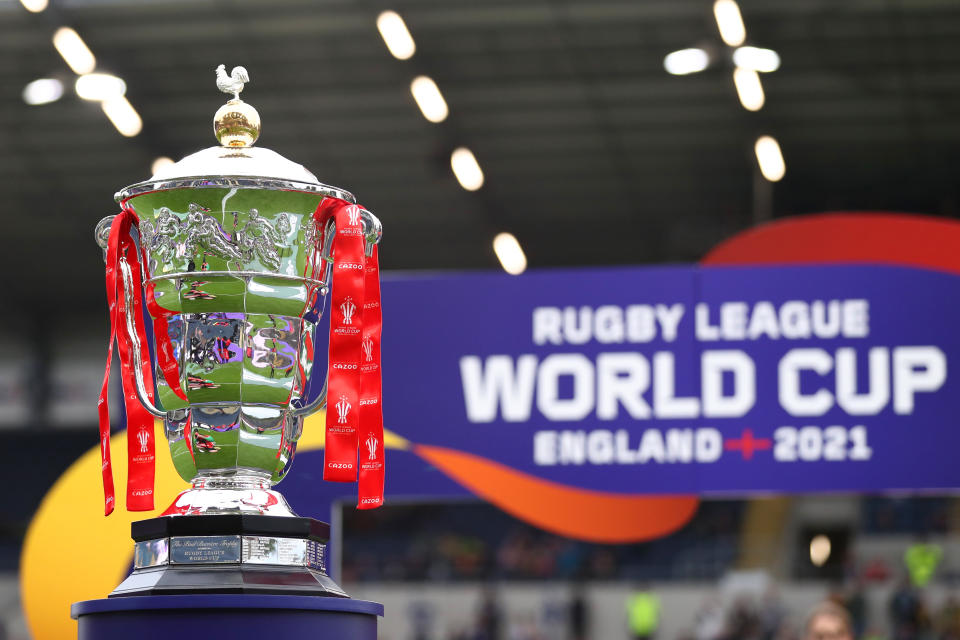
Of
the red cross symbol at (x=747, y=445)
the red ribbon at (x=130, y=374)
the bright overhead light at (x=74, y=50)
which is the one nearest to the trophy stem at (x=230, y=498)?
the red ribbon at (x=130, y=374)

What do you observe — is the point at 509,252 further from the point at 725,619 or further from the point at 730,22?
the point at 730,22

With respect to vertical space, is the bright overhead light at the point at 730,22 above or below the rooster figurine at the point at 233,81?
above

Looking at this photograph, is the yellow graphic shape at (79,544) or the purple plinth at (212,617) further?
the yellow graphic shape at (79,544)

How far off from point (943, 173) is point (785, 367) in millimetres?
15395

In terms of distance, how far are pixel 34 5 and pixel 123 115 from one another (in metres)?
3.17

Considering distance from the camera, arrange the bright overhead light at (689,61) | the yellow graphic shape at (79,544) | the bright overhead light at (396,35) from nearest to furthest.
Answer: the yellow graphic shape at (79,544) → the bright overhead light at (689,61) → the bright overhead light at (396,35)

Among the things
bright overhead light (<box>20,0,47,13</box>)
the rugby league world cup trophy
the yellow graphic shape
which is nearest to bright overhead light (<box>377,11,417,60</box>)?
bright overhead light (<box>20,0,47,13</box>)

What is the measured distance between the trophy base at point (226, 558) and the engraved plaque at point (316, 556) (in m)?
0.02

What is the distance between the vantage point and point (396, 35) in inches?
716

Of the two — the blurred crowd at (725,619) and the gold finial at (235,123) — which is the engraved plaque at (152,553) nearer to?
the gold finial at (235,123)

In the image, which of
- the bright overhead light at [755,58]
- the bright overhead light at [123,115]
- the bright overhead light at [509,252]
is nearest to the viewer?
the bright overhead light at [755,58]

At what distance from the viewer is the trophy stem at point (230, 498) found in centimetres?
290

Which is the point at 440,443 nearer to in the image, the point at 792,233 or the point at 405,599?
the point at 792,233

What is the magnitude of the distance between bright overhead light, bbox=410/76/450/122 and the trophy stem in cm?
1663
